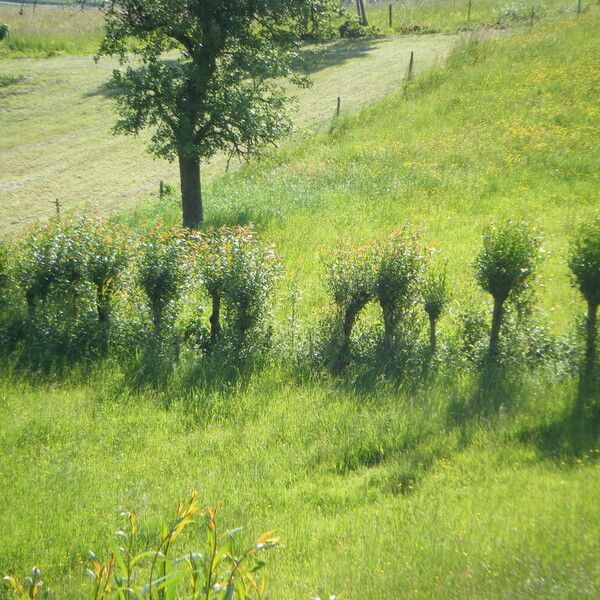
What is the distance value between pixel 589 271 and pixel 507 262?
3.95 ft

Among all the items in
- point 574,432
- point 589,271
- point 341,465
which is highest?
point 589,271

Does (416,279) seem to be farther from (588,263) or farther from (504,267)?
(588,263)

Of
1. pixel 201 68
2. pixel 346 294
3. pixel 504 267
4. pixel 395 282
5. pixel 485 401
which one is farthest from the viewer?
pixel 201 68

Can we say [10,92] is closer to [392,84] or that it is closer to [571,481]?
[392,84]

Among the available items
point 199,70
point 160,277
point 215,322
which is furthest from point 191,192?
point 215,322

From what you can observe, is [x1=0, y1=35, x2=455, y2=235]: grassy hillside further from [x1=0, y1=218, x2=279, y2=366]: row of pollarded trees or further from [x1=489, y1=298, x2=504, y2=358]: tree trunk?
Answer: [x1=489, y1=298, x2=504, y2=358]: tree trunk

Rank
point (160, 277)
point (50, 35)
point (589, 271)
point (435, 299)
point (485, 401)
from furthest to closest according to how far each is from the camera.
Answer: point (50, 35), point (160, 277), point (435, 299), point (589, 271), point (485, 401)

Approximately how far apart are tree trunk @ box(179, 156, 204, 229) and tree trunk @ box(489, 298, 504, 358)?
11143mm

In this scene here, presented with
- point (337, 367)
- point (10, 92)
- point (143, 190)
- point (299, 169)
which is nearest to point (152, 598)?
point (337, 367)

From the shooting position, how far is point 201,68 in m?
20.3

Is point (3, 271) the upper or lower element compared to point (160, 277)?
lower

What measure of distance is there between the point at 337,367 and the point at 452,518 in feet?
17.2

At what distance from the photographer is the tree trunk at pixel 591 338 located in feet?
35.6

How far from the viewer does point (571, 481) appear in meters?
7.61
